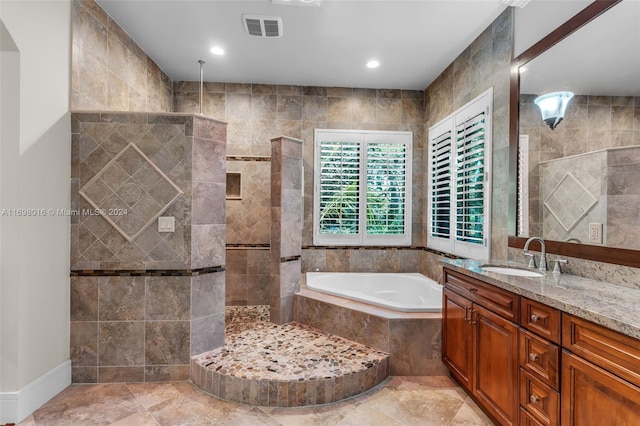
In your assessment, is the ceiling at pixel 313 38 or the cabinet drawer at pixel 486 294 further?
the ceiling at pixel 313 38

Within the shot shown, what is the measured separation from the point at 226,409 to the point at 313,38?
3.08 m

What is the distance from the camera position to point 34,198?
2.13 meters

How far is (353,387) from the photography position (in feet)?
7.59

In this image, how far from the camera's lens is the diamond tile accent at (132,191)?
8.02ft

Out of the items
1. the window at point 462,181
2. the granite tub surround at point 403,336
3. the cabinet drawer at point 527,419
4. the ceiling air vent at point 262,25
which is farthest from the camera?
the window at point 462,181

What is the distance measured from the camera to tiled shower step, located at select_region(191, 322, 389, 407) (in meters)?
2.20

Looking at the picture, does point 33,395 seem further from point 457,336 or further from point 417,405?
point 457,336

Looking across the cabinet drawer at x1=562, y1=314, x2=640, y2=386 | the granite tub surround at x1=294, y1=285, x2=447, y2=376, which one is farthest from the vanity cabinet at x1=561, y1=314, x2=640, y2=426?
the granite tub surround at x1=294, y1=285, x2=447, y2=376

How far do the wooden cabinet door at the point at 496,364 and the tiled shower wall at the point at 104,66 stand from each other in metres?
3.20

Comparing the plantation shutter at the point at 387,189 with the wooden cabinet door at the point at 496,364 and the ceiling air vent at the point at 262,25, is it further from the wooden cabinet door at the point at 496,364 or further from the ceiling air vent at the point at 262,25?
the wooden cabinet door at the point at 496,364

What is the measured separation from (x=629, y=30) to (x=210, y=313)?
3166 millimetres

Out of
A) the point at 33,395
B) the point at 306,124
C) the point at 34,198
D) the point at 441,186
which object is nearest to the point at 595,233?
the point at 441,186

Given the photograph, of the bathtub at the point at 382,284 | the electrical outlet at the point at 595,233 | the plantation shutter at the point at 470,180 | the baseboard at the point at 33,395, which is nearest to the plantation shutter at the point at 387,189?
the bathtub at the point at 382,284

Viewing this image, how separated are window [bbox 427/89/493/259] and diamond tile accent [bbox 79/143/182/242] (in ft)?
8.34
